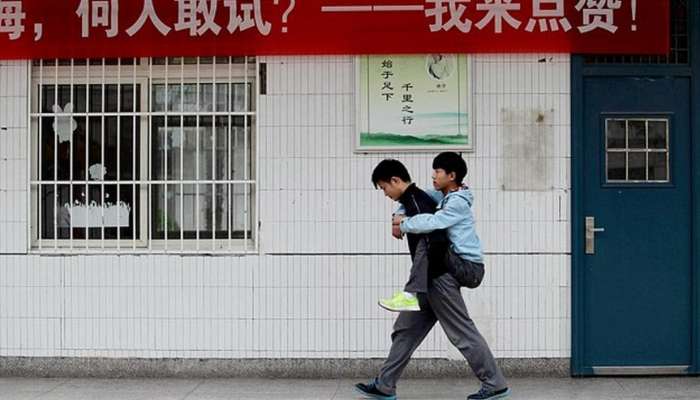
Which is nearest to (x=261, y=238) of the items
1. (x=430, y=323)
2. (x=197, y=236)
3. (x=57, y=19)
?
(x=197, y=236)

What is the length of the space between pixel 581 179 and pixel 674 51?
1258 millimetres

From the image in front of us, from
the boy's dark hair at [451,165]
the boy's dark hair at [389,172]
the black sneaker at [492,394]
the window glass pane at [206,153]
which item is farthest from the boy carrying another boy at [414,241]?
the window glass pane at [206,153]

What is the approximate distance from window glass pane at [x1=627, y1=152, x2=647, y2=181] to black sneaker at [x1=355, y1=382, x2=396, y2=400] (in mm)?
2622

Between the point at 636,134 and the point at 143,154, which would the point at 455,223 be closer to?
the point at 636,134

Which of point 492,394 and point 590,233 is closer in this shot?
point 492,394

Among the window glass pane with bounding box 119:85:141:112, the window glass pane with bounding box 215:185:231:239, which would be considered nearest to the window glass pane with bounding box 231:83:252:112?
the window glass pane with bounding box 215:185:231:239

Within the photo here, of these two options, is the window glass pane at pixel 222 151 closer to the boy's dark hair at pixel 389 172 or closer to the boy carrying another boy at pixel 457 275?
the boy's dark hair at pixel 389 172

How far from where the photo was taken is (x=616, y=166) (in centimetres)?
779

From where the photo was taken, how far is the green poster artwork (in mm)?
7676

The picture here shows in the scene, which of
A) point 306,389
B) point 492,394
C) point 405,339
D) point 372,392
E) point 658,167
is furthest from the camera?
point 658,167

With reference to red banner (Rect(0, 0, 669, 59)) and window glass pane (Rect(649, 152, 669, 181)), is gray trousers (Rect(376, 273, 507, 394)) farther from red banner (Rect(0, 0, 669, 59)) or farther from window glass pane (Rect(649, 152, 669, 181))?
window glass pane (Rect(649, 152, 669, 181))

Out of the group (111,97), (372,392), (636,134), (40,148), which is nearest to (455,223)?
(372,392)

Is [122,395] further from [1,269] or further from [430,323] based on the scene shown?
[430,323]

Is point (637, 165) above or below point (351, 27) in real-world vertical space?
below
